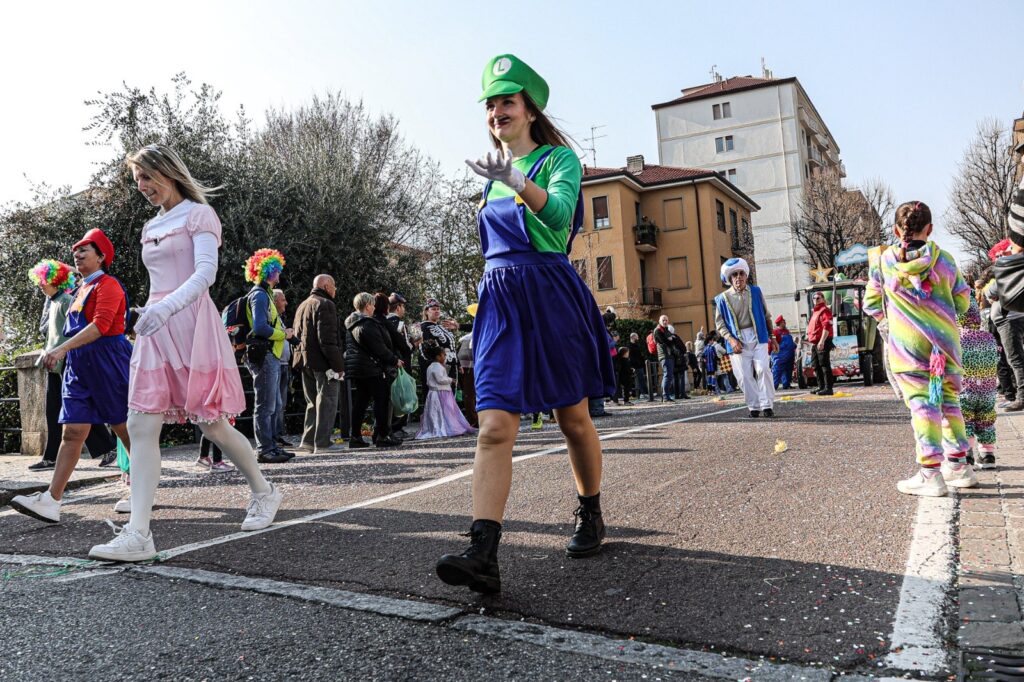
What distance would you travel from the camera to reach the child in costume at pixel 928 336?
4.87 meters

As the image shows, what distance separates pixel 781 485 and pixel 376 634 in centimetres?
317

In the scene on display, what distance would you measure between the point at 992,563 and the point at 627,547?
1.38m

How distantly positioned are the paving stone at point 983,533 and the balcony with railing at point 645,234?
47729mm

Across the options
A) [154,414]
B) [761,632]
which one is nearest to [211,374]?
[154,414]

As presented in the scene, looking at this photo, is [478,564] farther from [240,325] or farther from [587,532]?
[240,325]

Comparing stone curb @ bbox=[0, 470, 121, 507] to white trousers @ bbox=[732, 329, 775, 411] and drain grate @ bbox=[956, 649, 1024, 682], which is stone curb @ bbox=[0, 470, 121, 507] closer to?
drain grate @ bbox=[956, 649, 1024, 682]

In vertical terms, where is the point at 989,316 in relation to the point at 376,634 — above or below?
above

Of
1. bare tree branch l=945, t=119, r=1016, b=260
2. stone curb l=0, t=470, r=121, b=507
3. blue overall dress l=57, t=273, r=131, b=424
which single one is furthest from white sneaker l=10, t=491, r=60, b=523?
bare tree branch l=945, t=119, r=1016, b=260

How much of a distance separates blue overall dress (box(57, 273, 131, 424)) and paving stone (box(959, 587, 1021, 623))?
476 centimetres

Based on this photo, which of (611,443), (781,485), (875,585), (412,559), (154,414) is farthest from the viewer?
(611,443)

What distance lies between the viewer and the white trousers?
10.6 m

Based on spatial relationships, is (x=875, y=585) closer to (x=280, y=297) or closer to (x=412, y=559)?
(x=412, y=559)

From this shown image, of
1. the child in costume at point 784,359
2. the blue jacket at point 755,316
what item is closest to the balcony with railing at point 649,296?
the child in costume at point 784,359

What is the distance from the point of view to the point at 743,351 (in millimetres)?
10969
